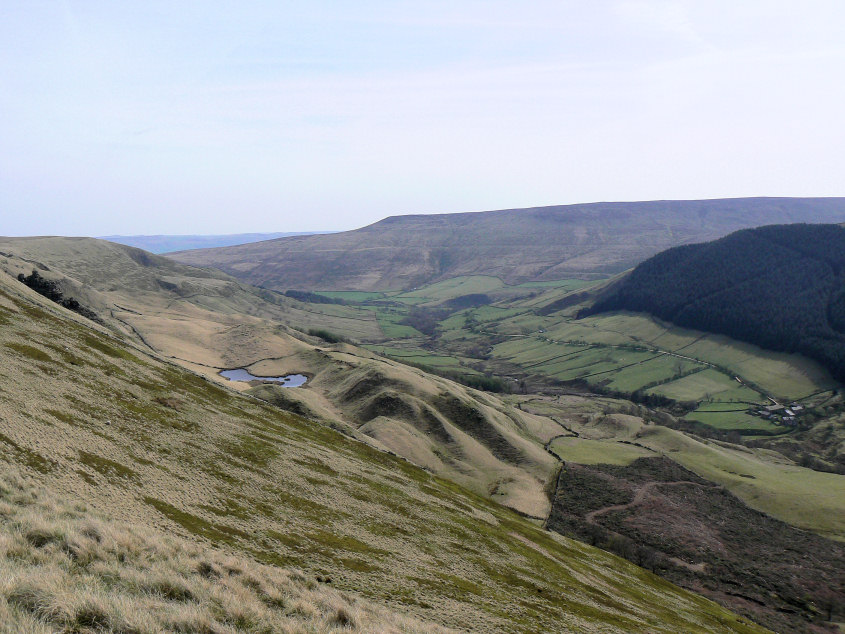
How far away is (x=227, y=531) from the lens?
39812 millimetres

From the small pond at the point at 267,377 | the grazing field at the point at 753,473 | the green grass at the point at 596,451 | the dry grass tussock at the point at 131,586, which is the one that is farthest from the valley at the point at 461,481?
the dry grass tussock at the point at 131,586

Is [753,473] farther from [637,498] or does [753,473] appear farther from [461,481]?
[461,481]

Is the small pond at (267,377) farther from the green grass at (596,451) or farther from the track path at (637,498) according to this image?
the track path at (637,498)

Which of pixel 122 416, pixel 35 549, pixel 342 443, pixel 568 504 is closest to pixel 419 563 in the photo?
pixel 35 549

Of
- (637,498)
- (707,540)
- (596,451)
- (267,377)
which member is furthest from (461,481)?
(267,377)

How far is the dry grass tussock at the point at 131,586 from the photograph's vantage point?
16.7 metres

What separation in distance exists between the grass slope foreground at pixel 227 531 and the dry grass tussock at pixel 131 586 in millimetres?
95

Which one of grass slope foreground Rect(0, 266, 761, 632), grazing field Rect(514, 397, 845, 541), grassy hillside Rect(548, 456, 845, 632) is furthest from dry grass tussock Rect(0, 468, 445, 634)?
grazing field Rect(514, 397, 845, 541)

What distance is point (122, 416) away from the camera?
5819cm

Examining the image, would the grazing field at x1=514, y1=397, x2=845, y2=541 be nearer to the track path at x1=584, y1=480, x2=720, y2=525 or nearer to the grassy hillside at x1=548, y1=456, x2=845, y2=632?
the grassy hillside at x1=548, y1=456, x2=845, y2=632

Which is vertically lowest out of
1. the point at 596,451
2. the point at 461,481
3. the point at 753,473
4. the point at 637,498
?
the point at 753,473

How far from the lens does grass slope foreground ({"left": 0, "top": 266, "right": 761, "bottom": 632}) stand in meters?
21.5

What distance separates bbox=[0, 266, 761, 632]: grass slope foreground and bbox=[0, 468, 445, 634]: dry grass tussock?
0.31ft

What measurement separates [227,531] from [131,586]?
1978 cm
